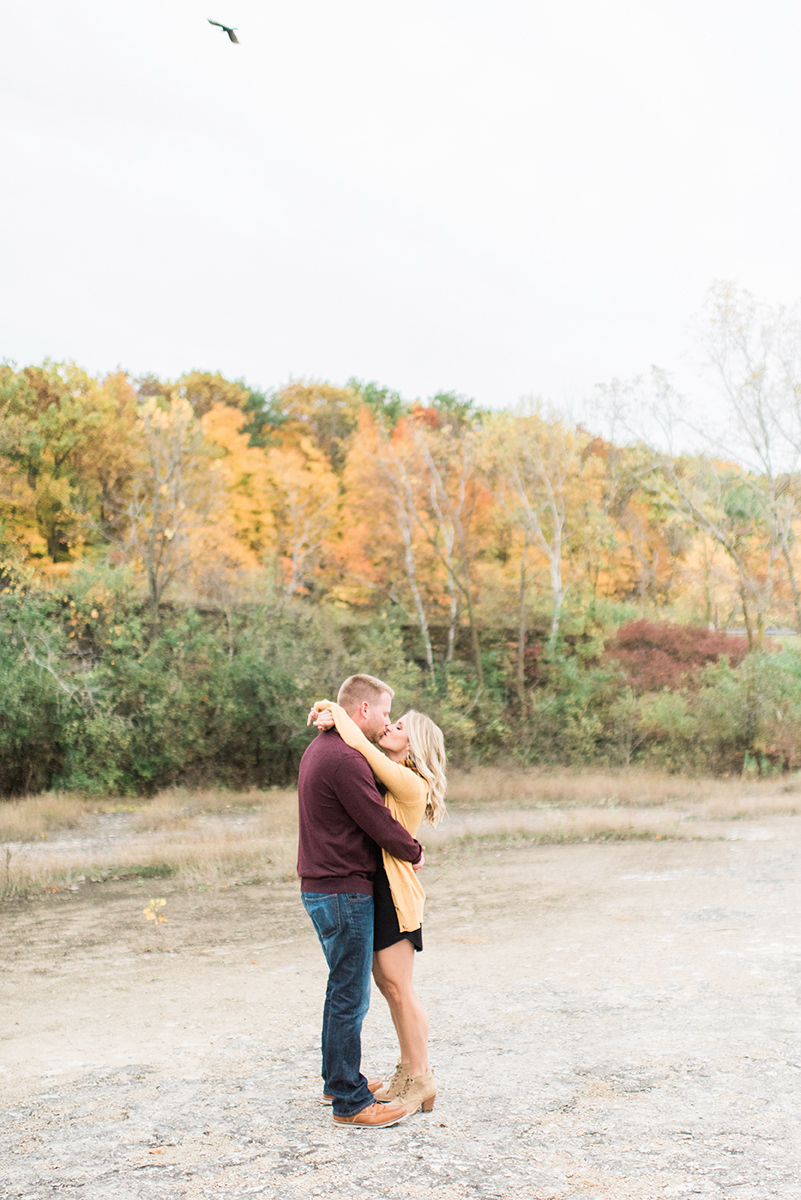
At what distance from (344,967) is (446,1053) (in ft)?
6.53

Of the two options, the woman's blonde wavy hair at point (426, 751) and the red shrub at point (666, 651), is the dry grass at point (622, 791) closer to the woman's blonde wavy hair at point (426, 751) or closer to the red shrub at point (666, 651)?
the red shrub at point (666, 651)

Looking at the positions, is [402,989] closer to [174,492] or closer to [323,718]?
[323,718]

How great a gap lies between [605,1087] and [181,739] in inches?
782

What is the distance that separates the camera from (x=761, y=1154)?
13.5ft

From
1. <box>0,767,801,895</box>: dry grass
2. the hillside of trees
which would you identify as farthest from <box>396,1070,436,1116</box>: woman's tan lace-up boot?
the hillside of trees

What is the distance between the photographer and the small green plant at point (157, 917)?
9.52m

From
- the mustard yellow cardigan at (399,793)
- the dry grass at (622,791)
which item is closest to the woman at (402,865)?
the mustard yellow cardigan at (399,793)

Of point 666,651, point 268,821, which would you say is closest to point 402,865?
point 268,821

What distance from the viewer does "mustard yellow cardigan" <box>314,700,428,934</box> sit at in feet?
13.6

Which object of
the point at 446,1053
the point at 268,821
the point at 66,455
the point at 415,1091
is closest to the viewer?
the point at 415,1091

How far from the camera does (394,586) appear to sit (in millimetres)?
35031

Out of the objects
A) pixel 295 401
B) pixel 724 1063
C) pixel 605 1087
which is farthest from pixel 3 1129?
pixel 295 401

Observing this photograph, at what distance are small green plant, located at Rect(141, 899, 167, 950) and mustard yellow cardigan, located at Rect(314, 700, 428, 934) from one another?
5755 mm

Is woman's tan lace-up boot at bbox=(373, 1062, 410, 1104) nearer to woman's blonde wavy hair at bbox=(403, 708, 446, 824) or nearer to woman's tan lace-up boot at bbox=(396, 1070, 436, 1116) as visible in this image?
woman's tan lace-up boot at bbox=(396, 1070, 436, 1116)
